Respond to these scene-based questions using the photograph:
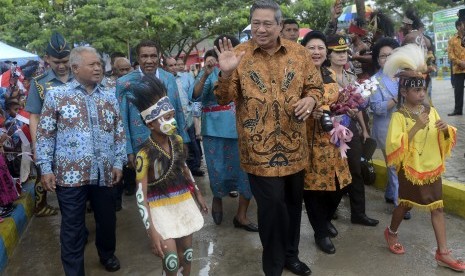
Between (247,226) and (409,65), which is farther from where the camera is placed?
(247,226)

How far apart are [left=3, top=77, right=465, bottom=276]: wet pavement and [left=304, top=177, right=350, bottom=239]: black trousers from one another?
188mm

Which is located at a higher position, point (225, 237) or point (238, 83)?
point (238, 83)

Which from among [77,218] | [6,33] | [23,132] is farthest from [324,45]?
[6,33]

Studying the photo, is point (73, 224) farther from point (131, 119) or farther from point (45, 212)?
point (45, 212)

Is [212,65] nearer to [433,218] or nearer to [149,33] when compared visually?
[433,218]

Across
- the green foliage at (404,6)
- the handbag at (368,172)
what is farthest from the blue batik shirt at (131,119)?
the green foliage at (404,6)

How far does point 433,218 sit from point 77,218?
2.80 meters

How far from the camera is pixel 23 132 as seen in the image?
5824 millimetres

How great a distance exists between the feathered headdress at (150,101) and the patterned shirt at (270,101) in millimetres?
386

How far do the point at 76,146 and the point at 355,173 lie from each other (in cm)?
264

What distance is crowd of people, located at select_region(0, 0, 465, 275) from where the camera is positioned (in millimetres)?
3213

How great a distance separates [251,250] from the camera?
14.1 ft

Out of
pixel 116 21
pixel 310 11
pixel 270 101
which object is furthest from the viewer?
pixel 310 11

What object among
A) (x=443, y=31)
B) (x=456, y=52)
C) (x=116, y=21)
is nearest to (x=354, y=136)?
(x=456, y=52)
